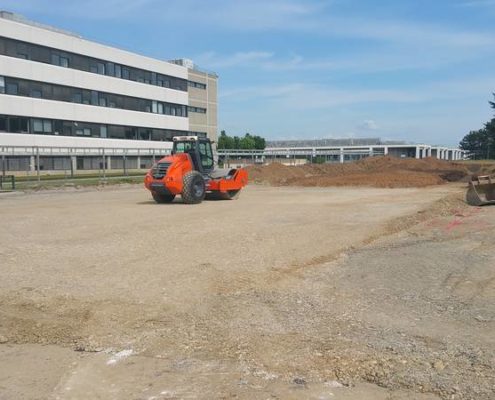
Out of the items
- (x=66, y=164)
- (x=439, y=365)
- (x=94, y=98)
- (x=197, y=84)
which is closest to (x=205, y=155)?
(x=439, y=365)

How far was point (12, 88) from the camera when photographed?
158 ft

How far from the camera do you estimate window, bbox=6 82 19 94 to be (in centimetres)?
4780

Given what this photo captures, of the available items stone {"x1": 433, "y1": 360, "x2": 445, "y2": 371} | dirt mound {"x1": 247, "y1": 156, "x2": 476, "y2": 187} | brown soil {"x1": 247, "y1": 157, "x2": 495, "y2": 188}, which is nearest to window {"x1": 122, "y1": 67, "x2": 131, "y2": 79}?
dirt mound {"x1": 247, "y1": 156, "x2": 476, "y2": 187}

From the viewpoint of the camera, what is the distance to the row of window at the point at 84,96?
160 feet

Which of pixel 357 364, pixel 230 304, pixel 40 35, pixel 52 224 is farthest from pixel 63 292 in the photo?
pixel 40 35

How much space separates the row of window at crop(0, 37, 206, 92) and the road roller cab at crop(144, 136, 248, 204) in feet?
104

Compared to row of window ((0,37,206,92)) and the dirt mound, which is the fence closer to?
row of window ((0,37,206,92))

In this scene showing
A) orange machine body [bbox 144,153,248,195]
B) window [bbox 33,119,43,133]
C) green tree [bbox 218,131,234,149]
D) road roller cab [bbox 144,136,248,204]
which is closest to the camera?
orange machine body [bbox 144,153,248,195]

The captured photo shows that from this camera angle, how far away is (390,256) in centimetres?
1026

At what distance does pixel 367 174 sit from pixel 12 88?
3054 cm

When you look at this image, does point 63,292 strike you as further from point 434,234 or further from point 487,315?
point 434,234

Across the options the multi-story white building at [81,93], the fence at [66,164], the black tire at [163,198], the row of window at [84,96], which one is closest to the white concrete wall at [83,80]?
the multi-story white building at [81,93]

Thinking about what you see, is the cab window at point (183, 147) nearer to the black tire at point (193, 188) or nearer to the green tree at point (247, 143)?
the black tire at point (193, 188)

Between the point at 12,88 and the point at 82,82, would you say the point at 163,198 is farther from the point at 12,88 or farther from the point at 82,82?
the point at 82,82
